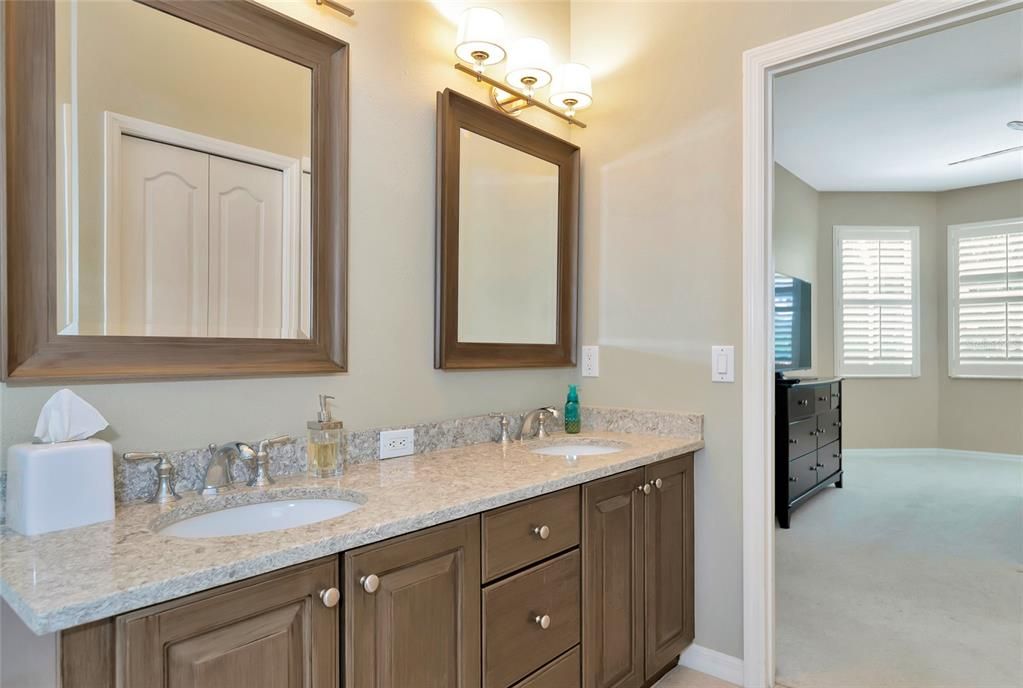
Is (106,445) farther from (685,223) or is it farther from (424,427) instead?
(685,223)

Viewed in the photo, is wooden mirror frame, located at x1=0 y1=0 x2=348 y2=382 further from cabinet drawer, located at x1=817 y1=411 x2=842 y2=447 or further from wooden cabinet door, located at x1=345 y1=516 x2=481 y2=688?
cabinet drawer, located at x1=817 y1=411 x2=842 y2=447

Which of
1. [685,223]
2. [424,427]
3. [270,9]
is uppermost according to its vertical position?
[270,9]

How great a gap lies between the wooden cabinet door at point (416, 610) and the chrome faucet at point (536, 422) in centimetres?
92

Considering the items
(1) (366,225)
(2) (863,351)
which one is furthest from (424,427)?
(2) (863,351)

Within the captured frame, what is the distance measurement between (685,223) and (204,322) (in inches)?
65.5

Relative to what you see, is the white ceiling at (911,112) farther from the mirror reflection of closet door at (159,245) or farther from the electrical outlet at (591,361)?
the mirror reflection of closet door at (159,245)

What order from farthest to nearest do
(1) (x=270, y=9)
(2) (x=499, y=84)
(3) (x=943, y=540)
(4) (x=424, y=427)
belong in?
(3) (x=943, y=540) → (2) (x=499, y=84) → (4) (x=424, y=427) → (1) (x=270, y=9)

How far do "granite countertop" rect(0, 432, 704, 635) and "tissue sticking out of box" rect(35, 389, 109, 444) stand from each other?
17 cm

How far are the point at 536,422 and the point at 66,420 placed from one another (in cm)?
152

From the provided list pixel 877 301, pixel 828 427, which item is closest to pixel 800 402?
pixel 828 427

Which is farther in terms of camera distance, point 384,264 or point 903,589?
point 903,589

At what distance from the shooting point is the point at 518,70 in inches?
84.0

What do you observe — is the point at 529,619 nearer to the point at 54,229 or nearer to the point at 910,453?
the point at 54,229

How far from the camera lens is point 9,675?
3.25 feet
